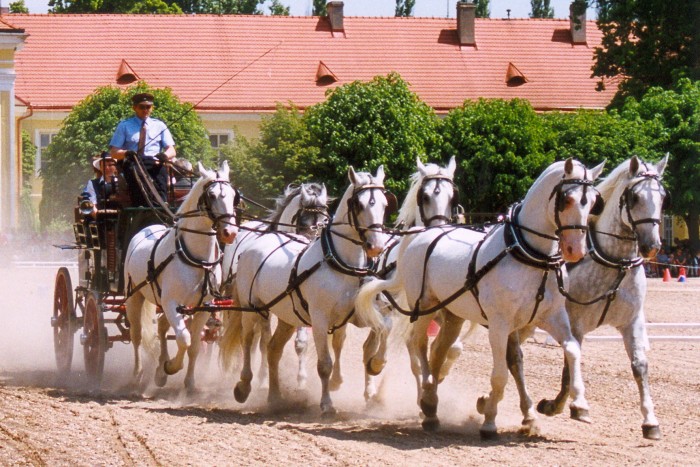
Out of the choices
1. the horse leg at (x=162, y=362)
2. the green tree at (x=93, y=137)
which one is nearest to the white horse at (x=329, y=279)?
the horse leg at (x=162, y=362)

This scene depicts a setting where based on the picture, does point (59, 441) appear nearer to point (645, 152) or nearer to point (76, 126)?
point (645, 152)

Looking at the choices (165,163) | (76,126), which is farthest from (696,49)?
(165,163)

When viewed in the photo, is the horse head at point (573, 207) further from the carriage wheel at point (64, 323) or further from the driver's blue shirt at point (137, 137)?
the carriage wheel at point (64, 323)

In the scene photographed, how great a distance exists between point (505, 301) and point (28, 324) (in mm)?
12579

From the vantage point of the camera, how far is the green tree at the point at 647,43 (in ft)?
140

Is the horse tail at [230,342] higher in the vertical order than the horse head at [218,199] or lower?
lower

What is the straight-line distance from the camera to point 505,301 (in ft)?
33.6

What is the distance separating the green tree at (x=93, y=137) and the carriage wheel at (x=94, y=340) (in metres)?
31.1

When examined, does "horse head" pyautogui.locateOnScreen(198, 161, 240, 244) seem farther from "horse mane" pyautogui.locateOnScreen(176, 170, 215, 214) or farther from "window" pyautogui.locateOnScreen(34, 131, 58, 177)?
"window" pyautogui.locateOnScreen(34, 131, 58, 177)

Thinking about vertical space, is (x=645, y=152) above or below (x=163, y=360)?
above

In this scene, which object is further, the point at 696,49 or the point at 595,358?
the point at 696,49

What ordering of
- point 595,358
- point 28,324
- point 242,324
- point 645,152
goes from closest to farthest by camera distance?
1. point 242,324
2. point 595,358
3. point 28,324
4. point 645,152

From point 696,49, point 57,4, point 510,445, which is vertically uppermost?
point 57,4

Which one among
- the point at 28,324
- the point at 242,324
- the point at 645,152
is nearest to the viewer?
the point at 242,324
